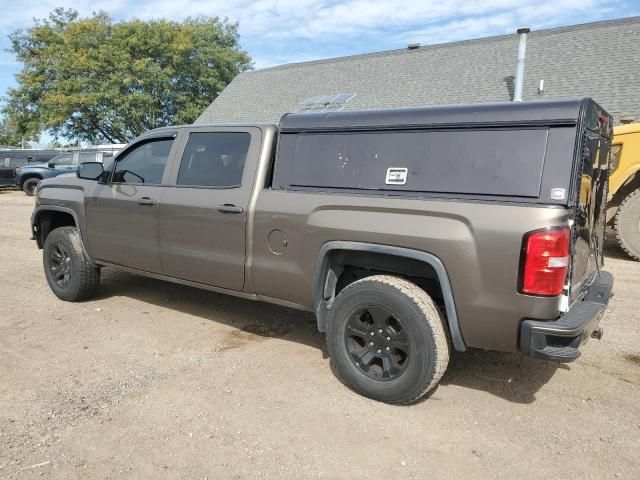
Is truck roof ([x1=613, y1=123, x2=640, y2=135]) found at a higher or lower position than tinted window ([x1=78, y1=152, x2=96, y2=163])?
higher

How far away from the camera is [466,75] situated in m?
16.6

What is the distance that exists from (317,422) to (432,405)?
2.54 feet

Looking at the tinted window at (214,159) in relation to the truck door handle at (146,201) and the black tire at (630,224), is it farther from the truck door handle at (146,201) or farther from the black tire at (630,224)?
the black tire at (630,224)

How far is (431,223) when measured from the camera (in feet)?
10.2

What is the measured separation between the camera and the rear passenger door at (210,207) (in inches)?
160

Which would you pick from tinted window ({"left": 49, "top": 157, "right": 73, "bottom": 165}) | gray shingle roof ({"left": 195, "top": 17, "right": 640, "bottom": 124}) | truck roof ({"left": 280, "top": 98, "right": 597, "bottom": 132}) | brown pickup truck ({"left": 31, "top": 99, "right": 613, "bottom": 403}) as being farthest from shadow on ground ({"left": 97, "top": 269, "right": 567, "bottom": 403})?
tinted window ({"left": 49, "top": 157, "right": 73, "bottom": 165})

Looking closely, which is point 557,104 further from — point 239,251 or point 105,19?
point 105,19

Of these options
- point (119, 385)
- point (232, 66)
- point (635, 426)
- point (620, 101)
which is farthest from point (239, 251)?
point (232, 66)

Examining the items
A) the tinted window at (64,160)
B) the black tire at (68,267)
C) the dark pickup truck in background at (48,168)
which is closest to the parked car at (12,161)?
the dark pickup truck in background at (48,168)

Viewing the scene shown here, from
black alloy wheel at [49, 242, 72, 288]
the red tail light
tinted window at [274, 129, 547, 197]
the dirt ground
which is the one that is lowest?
the dirt ground

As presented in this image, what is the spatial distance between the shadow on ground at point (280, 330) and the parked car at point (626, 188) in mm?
Answer: 4889

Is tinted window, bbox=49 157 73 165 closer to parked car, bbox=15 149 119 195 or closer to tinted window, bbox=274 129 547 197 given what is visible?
parked car, bbox=15 149 119 195

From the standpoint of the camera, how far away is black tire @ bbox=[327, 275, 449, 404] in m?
3.17

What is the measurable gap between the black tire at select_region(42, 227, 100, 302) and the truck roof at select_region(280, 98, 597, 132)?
9.23ft
